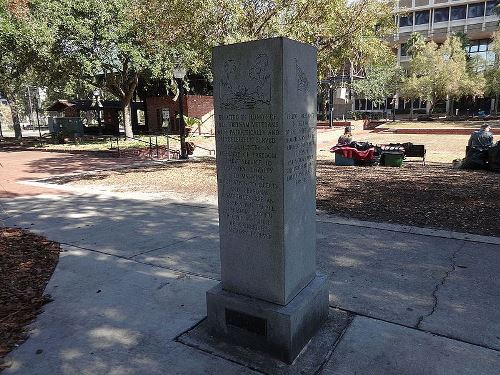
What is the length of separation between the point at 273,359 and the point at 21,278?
339 centimetres

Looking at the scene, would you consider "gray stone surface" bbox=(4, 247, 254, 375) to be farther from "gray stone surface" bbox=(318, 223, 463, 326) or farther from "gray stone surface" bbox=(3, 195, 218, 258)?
"gray stone surface" bbox=(318, 223, 463, 326)

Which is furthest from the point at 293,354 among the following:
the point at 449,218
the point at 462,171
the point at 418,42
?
the point at 418,42

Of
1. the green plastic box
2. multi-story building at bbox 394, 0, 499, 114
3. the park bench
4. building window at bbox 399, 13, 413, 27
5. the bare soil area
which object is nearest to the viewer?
the bare soil area

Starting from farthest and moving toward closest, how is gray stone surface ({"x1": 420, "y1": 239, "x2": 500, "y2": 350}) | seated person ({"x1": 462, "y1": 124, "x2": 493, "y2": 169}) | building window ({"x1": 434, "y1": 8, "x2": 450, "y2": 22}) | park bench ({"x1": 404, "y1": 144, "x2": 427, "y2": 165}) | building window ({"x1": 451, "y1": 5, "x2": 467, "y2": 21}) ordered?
1. building window ({"x1": 434, "y1": 8, "x2": 450, "y2": 22})
2. building window ({"x1": 451, "y1": 5, "x2": 467, "y2": 21})
3. park bench ({"x1": 404, "y1": 144, "x2": 427, "y2": 165})
4. seated person ({"x1": 462, "y1": 124, "x2": 493, "y2": 169})
5. gray stone surface ({"x1": 420, "y1": 239, "x2": 500, "y2": 350})

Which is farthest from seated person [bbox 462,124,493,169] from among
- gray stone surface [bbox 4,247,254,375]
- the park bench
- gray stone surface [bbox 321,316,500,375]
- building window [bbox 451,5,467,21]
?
building window [bbox 451,5,467,21]

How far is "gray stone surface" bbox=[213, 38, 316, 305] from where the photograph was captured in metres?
2.80

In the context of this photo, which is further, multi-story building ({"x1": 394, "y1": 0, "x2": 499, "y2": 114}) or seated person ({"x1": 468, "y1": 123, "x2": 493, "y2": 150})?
multi-story building ({"x1": 394, "y1": 0, "x2": 499, "y2": 114})

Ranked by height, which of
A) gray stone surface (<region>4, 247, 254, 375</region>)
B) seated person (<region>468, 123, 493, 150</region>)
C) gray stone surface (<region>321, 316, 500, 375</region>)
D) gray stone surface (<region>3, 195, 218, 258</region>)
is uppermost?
seated person (<region>468, 123, 493, 150</region>)

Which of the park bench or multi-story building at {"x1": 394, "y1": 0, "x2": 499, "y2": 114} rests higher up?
multi-story building at {"x1": 394, "y1": 0, "x2": 499, "y2": 114}

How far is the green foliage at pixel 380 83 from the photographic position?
48.3 meters

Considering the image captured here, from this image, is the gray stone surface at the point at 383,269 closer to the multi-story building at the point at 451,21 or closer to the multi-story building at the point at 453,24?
the multi-story building at the point at 453,24

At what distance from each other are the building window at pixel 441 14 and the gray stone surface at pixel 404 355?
2977 inches

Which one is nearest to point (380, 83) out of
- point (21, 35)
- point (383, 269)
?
point (21, 35)

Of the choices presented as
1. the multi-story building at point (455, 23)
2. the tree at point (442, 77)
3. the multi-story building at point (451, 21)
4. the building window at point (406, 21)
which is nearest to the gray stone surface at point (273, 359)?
the tree at point (442, 77)
